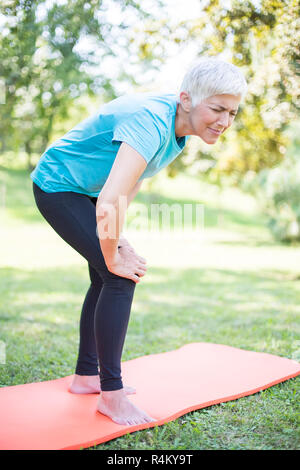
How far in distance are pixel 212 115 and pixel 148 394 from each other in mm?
1348

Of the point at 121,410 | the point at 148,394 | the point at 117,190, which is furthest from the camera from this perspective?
the point at 148,394

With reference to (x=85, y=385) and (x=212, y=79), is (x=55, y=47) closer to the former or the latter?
(x=212, y=79)

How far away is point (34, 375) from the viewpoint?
2697 millimetres

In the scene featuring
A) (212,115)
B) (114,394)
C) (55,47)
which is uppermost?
(55,47)

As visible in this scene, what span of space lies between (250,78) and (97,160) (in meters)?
2.53

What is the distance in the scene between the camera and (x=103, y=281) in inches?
79.7

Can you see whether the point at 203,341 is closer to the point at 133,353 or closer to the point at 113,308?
the point at 133,353

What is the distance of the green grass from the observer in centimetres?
199

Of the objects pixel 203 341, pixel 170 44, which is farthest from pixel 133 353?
pixel 170 44

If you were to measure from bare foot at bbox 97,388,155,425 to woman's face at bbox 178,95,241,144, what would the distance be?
115cm

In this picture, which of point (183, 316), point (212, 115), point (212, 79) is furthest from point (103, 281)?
point (183, 316)

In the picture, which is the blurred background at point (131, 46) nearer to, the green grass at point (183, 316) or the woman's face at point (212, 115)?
the woman's face at point (212, 115)

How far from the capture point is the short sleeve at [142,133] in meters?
1.76

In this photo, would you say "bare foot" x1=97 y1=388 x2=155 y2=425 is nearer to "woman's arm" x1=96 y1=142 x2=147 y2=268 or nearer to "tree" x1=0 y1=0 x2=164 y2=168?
"woman's arm" x1=96 y1=142 x2=147 y2=268
